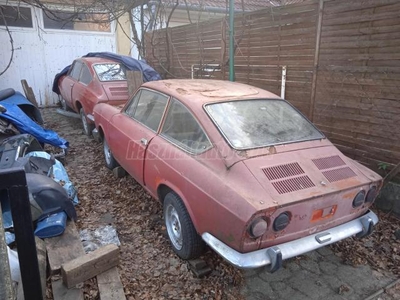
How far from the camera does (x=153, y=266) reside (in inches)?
117

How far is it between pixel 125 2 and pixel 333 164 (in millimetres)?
6392

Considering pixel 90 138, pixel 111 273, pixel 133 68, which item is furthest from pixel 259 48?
pixel 111 273

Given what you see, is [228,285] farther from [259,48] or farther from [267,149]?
[259,48]

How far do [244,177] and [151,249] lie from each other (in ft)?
4.72

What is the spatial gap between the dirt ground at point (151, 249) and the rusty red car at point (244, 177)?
24cm

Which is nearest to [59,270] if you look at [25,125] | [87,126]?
[25,125]

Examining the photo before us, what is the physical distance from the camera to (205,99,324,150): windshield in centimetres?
284

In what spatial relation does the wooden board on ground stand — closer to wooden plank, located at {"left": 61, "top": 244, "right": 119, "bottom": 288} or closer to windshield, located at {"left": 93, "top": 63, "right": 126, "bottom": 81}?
windshield, located at {"left": 93, "top": 63, "right": 126, "bottom": 81}

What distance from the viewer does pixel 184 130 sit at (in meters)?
3.13

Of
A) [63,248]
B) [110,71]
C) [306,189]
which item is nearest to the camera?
[306,189]

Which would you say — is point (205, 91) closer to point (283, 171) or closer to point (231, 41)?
point (283, 171)

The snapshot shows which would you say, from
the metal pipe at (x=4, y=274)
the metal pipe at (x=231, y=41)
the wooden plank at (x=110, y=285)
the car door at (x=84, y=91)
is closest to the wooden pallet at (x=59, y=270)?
the wooden plank at (x=110, y=285)

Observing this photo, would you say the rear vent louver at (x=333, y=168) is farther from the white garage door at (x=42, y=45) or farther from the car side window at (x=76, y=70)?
the white garage door at (x=42, y=45)

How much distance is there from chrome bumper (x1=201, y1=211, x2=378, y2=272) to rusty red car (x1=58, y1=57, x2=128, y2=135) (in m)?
4.69
